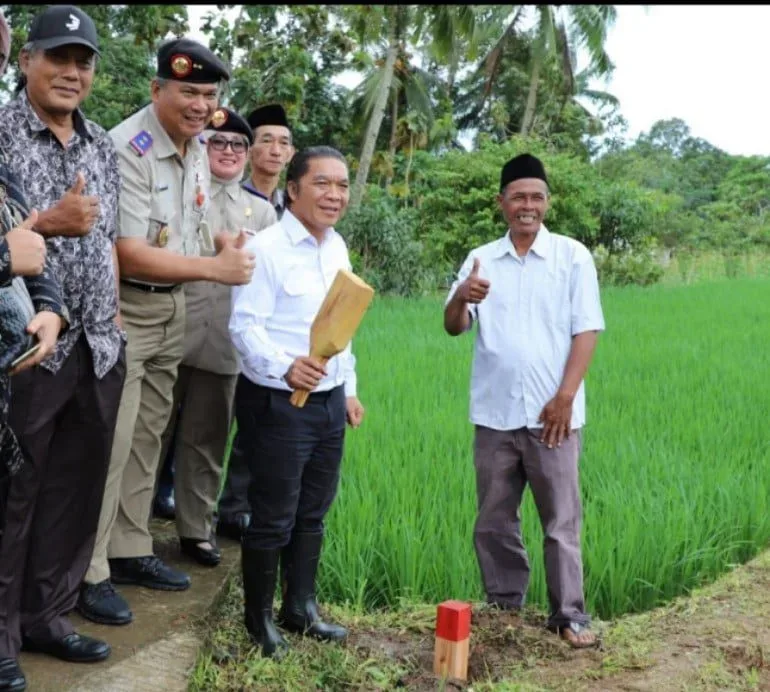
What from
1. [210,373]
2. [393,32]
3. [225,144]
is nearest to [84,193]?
[210,373]

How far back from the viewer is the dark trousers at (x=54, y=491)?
2.46 meters

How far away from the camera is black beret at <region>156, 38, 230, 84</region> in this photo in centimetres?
294

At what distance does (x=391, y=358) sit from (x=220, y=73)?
486 centimetres

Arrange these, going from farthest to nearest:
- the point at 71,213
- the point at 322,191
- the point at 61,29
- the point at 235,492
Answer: the point at 235,492, the point at 322,191, the point at 61,29, the point at 71,213

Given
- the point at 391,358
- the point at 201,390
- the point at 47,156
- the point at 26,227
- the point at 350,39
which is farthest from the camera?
the point at 350,39

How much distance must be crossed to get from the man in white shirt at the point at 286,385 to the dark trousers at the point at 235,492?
0.86m

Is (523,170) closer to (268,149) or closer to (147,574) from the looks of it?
(268,149)

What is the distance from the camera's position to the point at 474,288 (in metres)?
3.06

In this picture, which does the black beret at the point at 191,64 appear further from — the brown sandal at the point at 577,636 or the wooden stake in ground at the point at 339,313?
the brown sandal at the point at 577,636

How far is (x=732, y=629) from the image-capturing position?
3318mm

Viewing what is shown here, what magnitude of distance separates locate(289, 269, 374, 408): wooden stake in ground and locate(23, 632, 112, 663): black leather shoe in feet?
2.93

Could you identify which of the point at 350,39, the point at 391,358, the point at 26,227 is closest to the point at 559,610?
the point at 26,227

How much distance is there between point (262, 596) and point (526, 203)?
139cm

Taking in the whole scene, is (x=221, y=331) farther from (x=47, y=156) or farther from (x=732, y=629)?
(x=732, y=629)
